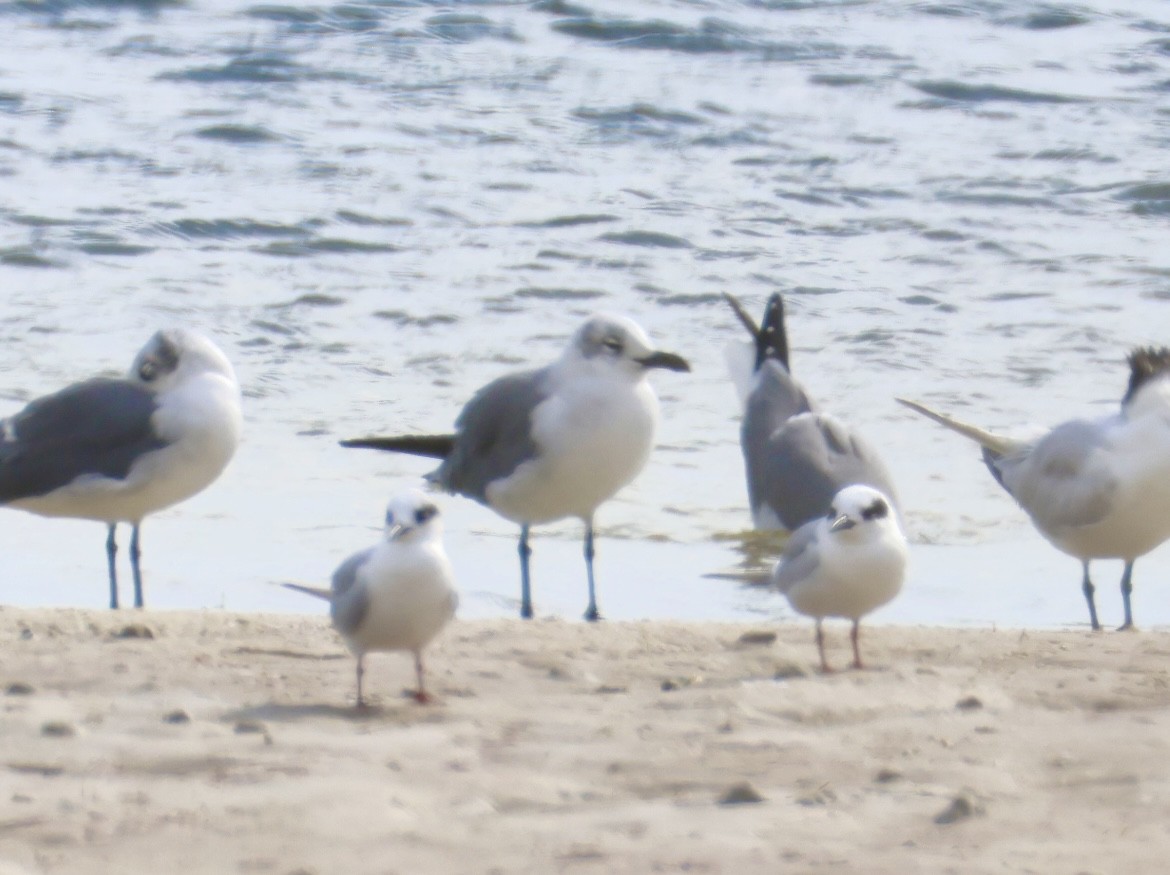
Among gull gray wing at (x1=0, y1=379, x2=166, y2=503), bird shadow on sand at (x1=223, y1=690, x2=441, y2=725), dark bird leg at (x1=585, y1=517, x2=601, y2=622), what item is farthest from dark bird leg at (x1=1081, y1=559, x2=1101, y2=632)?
gull gray wing at (x1=0, y1=379, x2=166, y2=503)

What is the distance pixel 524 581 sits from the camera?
6.83 m

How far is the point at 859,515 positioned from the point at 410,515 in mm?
1196

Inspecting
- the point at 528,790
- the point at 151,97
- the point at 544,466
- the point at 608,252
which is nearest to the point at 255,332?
the point at 608,252

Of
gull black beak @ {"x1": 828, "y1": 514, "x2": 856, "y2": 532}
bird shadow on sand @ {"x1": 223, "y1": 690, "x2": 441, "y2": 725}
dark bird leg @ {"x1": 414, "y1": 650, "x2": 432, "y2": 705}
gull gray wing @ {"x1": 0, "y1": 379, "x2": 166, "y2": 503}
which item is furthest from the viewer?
gull gray wing @ {"x1": 0, "y1": 379, "x2": 166, "y2": 503}

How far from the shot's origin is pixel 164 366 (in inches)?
272

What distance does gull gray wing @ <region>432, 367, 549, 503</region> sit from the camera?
6910mm

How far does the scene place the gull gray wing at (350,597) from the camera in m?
4.80

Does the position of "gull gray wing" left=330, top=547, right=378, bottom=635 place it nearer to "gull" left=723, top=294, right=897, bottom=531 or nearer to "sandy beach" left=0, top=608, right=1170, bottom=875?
"sandy beach" left=0, top=608, right=1170, bottom=875

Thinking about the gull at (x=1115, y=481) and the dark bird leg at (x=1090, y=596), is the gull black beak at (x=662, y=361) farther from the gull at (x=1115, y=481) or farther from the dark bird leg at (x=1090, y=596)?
the dark bird leg at (x=1090, y=596)

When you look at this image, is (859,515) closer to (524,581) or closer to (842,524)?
(842,524)

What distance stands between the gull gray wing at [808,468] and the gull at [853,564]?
4.73ft

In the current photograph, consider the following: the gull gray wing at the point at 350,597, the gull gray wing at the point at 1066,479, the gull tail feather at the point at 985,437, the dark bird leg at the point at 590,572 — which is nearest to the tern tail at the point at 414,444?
the dark bird leg at the point at 590,572

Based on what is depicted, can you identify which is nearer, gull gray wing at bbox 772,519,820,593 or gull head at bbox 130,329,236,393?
gull gray wing at bbox 772,519,820,593

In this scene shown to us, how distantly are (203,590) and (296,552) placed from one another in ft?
1.55
